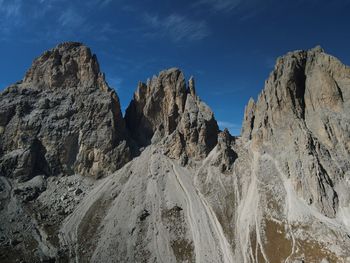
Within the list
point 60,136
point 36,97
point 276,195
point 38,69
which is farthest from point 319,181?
point 38,69

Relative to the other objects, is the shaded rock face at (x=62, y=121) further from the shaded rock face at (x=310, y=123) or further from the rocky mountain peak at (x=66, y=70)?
the shaded rock face at (x=310, y=123)

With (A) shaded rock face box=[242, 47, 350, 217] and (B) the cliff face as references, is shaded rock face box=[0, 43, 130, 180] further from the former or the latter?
(A) shaded rock face box=[242, 47, 350, 217]

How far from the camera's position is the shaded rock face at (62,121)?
118m

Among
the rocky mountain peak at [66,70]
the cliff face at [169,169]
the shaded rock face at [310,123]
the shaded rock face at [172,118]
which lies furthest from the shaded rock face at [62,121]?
the shaded rock face at [310,123]

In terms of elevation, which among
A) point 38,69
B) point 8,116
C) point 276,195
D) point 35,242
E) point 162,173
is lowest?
point 35,242

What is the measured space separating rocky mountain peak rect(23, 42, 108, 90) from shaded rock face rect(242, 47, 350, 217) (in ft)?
236

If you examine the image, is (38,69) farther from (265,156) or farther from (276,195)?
(276,195)

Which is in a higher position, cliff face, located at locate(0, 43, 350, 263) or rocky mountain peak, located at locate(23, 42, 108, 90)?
rocky mountain peak, located at locate(23, 42, 108, 90)

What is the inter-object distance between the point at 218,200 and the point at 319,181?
30.1 m

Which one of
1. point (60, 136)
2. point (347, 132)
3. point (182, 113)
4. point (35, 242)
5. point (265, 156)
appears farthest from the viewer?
point (182, 113)

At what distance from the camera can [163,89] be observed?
138 metres

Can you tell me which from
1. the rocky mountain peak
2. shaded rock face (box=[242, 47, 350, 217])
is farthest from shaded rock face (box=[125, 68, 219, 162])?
shaded rock face (box=[242, 47, 350, 217])

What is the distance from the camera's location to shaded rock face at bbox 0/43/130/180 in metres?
118

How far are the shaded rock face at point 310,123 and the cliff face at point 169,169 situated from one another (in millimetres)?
386
